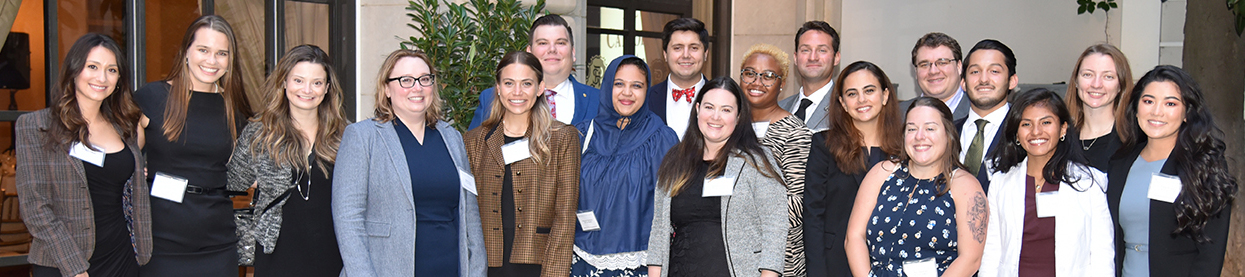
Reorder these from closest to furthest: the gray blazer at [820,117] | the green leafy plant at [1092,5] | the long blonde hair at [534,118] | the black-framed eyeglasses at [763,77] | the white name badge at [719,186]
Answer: the white name badge at [719,186] < the long blonde hair at [534,118] < the black-framed eyeglasses at [763,77] < the gray blazer at [820,117] < the green leafy plant at [1092,5]

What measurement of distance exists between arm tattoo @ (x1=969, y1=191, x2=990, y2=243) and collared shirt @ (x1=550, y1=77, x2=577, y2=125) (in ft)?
6.05

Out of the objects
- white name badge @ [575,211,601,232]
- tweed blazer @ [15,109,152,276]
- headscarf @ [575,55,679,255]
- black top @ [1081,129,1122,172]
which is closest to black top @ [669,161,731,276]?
headscarf @ [575,55,679,255]

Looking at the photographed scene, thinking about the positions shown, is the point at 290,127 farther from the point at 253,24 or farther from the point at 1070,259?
the point at 1070,259

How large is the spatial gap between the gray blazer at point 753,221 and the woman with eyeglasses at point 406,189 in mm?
926

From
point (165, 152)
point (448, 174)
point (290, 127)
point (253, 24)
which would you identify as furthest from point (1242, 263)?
point (253, 24)

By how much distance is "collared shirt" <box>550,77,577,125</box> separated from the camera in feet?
12.7

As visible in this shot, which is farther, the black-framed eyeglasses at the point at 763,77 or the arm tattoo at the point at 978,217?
the black-framed eyeglasses at the point at 763,77

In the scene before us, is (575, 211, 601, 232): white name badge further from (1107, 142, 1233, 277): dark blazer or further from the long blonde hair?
(1107, 142, 1233, 277): dark blazer

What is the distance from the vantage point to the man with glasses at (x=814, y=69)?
3961 mm

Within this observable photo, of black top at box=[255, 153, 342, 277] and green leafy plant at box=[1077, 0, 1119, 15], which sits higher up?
green leafy plant at box=[1077, 0, 1119, 15]

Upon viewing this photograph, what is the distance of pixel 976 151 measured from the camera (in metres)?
3.40

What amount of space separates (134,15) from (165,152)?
1.77 m

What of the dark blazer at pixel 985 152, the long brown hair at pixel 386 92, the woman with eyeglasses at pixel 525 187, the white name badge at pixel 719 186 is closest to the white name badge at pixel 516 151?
the woman with eyeglasses at pixel 525 187

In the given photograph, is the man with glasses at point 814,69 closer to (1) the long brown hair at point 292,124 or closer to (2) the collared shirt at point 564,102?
(2) the collared shirt at point 564,102
